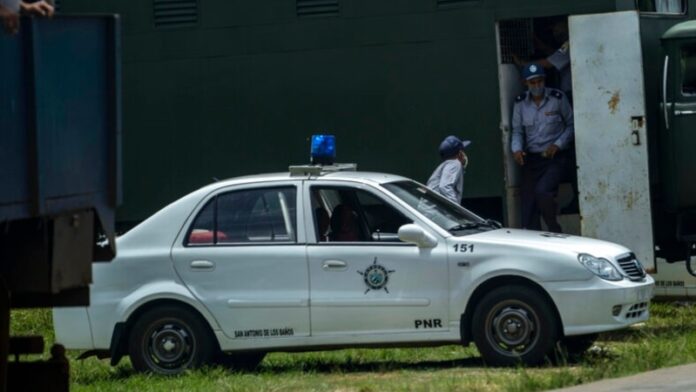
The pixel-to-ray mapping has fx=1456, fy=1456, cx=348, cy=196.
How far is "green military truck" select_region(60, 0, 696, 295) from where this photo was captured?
41.5 ft

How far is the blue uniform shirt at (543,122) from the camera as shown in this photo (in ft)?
44.7

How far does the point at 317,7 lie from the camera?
1423 centimetres

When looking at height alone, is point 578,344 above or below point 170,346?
below

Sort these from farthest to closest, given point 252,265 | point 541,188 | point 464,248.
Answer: point 541,188, point 252,265, point 464,248

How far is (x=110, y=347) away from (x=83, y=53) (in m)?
4.82

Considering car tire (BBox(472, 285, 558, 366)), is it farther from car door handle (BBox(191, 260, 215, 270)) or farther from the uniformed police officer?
the uniformed police officer

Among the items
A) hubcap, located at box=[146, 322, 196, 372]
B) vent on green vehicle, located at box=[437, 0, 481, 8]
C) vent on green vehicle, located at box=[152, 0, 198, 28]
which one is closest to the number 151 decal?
hubcap, located at box=[146, 322, 196, 372]

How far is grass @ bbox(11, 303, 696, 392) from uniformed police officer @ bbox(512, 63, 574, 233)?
5.41 ft

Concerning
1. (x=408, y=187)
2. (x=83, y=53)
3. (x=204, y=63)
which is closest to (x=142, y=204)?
(x=204, y=63)

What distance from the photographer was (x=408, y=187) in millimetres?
11398

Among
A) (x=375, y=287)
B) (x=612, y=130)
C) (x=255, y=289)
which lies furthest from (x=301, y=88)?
(x=375, y=287)

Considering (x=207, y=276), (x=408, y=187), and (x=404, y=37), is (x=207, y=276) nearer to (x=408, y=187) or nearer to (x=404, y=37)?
(x=408, y=187)

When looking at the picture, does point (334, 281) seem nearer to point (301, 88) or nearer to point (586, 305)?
point (586, 305)

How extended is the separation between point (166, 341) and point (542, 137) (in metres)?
4.56
